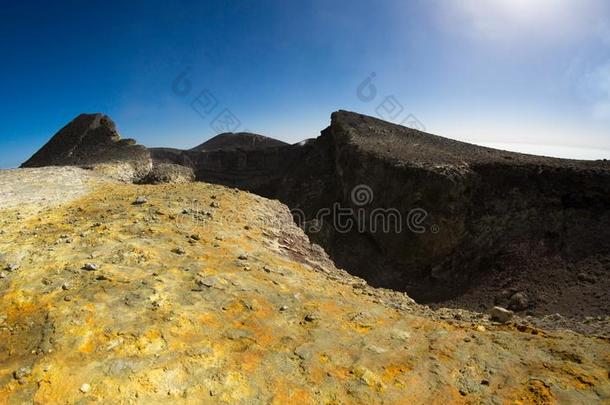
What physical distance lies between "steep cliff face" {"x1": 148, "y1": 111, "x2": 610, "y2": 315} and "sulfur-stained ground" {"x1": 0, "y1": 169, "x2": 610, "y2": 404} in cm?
1049

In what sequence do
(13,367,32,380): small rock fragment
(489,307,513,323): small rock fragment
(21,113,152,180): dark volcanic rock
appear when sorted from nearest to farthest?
(13,367,32,380): small rock fragment → (489,307,513,323): small rock fragment → (21,113,152,180): dark volcanic rock

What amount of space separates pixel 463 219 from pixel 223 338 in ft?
54.7

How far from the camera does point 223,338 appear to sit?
446cm

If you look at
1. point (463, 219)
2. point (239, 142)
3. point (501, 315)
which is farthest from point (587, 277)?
point (239, 142)

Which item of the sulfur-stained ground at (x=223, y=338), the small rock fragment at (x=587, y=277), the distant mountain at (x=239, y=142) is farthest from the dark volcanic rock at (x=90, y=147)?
the distant mountain at (x=239, y=142)

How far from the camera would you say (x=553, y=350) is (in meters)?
5.00

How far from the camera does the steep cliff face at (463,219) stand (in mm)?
16344

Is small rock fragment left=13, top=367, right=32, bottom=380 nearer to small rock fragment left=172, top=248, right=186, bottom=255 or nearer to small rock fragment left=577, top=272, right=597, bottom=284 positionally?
small rock fragment left=172, top=248, right=186, bottom=255

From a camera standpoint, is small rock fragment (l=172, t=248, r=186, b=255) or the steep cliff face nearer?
small rock fragment (l=172, t=248, r=186, b=255)

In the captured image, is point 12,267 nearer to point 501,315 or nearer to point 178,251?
point 178,251

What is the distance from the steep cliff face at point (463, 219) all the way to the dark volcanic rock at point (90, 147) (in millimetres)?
10266

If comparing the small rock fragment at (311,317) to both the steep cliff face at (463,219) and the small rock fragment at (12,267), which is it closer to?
the small rock fragment at (12,267)

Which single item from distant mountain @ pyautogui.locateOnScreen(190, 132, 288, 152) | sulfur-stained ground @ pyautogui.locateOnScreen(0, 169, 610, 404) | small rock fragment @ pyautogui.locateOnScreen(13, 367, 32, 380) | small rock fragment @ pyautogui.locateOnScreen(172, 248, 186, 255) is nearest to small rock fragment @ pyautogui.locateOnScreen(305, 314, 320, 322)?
sulfur-stained ground @ pyautogui.locateOnScreen(0, 169, 610, 404)

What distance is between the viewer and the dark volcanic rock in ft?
66.9
